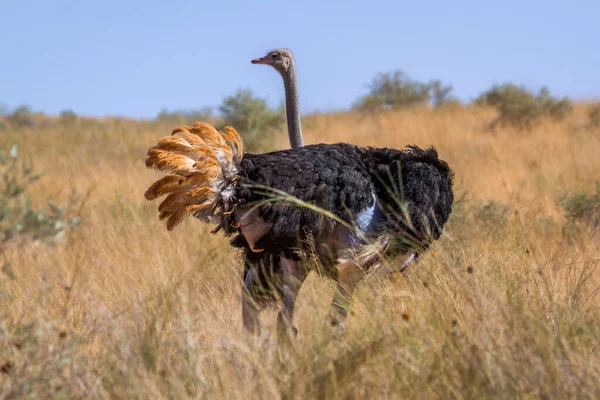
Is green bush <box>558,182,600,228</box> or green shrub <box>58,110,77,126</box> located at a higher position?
green shrub <box>58,110,77,126</box>

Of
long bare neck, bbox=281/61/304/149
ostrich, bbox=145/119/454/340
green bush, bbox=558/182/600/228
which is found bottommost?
green bush, bbox=558/182/600/228

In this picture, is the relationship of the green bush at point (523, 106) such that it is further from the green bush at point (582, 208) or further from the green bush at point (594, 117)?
the green bush at point (582, 208)

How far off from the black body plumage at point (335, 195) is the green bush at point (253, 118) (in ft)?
24.7

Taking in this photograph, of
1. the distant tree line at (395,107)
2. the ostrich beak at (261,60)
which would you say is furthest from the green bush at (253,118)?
the ostrich beak at (261,60)

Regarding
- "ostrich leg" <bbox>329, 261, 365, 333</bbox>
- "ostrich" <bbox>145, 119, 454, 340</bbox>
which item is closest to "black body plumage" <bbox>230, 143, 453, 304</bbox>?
"ostrich" <bbox>145, 119, 454, 340</bbox>

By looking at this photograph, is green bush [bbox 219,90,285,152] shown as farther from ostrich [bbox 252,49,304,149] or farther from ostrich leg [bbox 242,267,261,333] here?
ostrich leg [bbox 242,267,261,333]

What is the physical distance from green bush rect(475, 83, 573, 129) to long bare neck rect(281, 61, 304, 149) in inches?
341

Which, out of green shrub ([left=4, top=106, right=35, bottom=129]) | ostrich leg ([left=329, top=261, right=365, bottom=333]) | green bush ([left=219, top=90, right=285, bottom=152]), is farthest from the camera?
green shrub ([left=4, top=106, right=35, bottom=129])

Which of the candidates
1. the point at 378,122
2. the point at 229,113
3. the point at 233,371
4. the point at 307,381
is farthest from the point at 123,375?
the point at 378,122

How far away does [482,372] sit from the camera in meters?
2.54

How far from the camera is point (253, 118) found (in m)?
11.7

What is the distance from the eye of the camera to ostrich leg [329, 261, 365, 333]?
3.57 metres

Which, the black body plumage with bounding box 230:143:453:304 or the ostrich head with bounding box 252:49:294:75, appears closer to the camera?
the black body plumage with bounding box 230:143:453:304

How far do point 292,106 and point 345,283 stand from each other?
1364 mm
